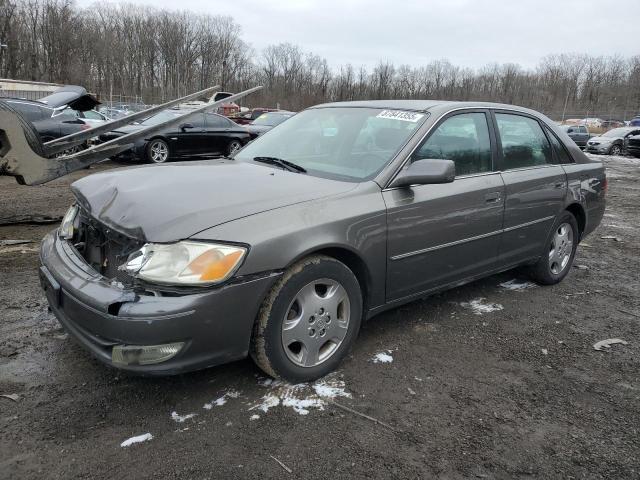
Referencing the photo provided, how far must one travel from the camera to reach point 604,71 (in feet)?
239

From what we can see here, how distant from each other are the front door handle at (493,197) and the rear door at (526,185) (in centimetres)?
12

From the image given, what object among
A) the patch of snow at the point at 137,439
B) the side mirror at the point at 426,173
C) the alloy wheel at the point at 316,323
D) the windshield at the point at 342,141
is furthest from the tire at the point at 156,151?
the patch of snow at the point at 137,439

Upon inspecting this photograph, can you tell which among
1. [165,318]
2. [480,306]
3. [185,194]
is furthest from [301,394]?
[480,306]

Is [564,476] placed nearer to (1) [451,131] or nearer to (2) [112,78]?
(1) [451,131]

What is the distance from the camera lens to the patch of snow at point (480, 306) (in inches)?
161

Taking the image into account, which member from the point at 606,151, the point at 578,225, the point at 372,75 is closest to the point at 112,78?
the point at 372,75

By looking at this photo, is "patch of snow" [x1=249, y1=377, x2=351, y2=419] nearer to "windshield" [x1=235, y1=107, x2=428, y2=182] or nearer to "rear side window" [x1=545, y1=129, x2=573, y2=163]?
"windshield" [x1=235, y1=107, x2=428, y2=182]

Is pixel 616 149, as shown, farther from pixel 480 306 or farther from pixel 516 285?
pixel 480 306

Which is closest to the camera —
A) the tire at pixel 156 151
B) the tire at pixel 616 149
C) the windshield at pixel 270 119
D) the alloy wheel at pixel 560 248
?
the alloy wheel at pixel 560 248

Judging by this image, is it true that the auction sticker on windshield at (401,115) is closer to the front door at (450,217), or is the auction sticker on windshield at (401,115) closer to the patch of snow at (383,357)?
the front door at (450,217)

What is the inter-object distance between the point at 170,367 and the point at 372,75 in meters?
66.8

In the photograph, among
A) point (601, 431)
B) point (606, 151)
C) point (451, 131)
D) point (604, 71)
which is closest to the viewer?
point (601, 431)

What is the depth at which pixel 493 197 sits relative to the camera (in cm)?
378

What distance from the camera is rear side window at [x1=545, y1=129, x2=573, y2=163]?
4586 mm
